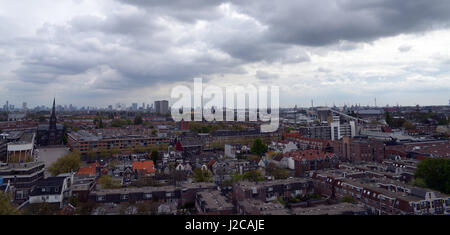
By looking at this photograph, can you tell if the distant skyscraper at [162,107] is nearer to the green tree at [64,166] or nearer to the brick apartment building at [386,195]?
the green tree at [64,166]

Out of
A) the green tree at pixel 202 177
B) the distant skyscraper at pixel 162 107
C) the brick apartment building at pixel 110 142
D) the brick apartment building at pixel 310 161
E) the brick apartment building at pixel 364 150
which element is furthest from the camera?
the distant skyscraper at pixel 162 107

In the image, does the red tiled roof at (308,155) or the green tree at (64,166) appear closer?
the green tree at (64,166)

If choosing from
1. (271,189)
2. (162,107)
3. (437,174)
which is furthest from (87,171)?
(162,107)

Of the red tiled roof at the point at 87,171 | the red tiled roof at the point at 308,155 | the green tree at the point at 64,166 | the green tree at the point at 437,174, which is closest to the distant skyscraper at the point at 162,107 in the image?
the green tree at the point at 64,166

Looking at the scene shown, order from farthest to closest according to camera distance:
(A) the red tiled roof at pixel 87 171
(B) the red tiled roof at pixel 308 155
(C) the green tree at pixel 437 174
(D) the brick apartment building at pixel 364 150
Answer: (D) the brick apartment building at pixel 364 150 < (B) the red tiled roof at pixel 308 155 < (A) the red tiled roof at pixel 87 171 < (C) the green tree at pixel 437 174

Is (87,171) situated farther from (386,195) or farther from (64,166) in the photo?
(386,195)
